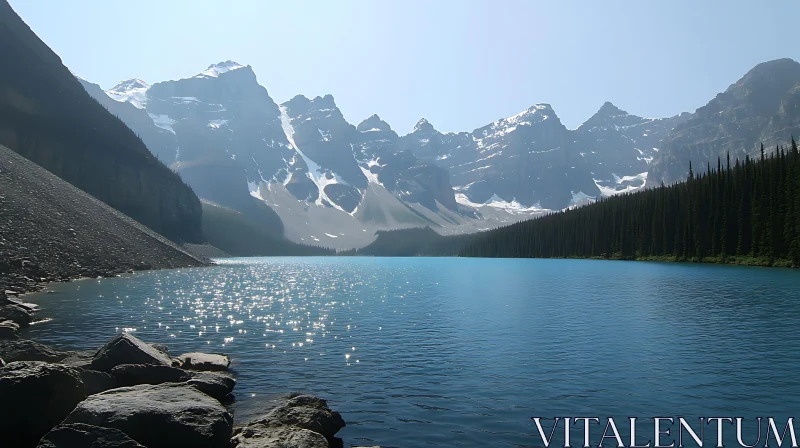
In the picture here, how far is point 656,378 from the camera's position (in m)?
21.6

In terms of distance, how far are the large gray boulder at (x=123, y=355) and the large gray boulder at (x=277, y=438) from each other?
28.1 ft

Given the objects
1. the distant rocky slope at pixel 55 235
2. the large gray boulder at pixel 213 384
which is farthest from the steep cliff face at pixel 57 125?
the large gray boulder at pixel 213 384

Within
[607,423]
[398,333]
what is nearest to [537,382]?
[607,423]

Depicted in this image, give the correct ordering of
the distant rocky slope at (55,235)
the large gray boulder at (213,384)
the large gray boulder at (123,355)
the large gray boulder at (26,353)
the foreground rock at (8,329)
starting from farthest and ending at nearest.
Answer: the distant rocky slope at (55,235)
the foreground rock at (8,329)
the large gray boulder at (26,353)
the large gray boulder at (123,355)
the large gray boulder at (213,384)

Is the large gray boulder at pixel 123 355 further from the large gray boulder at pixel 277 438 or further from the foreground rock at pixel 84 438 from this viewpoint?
the foreground rock at pixel 84 438

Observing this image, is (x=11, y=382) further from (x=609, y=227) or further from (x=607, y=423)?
(x=609, y=227)

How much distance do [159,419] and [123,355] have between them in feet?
28.9

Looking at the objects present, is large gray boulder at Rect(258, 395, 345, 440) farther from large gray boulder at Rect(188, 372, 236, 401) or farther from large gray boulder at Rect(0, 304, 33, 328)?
large gray boulder at Rect(0, 304, 33, 328)

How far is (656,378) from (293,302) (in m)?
40.8

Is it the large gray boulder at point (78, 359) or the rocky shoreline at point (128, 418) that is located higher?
the rocky shoreline at point (128, 418)

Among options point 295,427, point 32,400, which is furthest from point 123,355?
point 295,427

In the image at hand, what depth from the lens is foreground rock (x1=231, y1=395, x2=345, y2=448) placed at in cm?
1309

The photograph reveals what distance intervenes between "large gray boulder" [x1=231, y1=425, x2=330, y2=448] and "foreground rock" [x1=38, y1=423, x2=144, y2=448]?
270cm

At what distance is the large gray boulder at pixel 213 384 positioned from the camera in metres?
18.5
